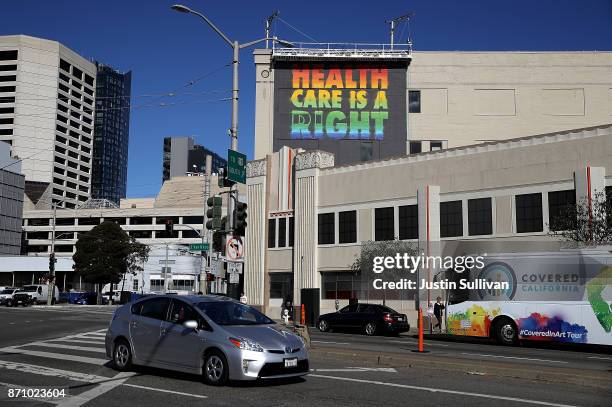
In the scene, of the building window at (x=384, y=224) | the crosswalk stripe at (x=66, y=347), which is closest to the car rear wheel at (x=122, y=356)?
the crosswalk stripe at (x=66, y=347)

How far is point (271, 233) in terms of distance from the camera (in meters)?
45.1

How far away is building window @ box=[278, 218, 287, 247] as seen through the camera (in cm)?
4422

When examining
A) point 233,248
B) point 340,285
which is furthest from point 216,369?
point 340,285

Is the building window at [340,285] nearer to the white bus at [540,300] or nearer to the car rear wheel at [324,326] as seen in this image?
the car rear wheel at [324,326]

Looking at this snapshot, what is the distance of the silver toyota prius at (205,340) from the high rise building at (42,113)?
14244cm

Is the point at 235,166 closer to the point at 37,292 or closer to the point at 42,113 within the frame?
the point at 37,292

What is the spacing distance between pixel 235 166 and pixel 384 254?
1725cm

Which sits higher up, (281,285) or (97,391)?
(281,285)

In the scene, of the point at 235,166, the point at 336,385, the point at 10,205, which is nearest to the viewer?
the point at 336,385

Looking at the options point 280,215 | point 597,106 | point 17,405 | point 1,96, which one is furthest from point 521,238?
point 1,96

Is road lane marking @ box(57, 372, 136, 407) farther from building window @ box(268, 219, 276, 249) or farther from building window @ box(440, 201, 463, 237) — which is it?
building window @ box(268, 219, 276, 249)

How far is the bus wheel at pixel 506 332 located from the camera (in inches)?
942

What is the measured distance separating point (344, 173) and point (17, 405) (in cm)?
3317
